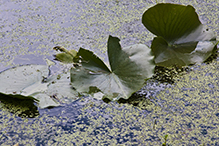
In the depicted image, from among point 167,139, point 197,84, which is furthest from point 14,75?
point 197,84

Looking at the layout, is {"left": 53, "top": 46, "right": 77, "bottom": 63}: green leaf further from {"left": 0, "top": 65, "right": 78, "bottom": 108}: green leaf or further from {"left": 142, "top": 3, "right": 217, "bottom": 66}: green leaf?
{"left": 142, "top": 3, "right": 217, "bottom": 66}: green leaf

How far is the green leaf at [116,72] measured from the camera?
109 centimetres

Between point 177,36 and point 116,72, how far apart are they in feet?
1.34

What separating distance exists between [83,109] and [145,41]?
0.60 m

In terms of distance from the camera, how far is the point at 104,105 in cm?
111

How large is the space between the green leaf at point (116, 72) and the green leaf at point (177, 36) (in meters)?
0.19

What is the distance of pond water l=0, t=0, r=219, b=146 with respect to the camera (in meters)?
0.98

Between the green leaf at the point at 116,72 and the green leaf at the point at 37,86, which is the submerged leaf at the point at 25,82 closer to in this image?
the green leaf at the point at 37,86

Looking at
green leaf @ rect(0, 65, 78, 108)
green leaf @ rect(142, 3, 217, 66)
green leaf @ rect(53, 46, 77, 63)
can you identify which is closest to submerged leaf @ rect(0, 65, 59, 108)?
green leaf @ rect(0, 65, 78, 108)

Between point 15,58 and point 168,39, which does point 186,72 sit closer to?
point 168,39

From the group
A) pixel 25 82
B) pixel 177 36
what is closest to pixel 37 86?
pixel 25 82

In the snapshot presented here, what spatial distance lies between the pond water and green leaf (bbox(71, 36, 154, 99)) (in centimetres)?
7

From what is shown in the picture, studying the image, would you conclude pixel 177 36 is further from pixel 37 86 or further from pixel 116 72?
pixel 37 86

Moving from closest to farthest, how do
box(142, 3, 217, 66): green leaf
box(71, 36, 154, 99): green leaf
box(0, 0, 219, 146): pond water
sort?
1. box(0, 0, 219, 146): pond water
2. box(71, 36, 154, 99): green leaf
3. box(142, 3, 217, 66): green leaf
